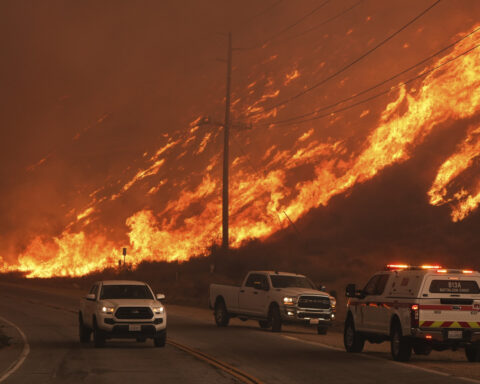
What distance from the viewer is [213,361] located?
59.1 feet

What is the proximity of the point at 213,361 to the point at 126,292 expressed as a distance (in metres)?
5.48

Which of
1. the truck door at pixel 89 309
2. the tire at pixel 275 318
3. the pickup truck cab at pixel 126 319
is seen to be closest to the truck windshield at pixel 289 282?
the tire at pixel 275 318

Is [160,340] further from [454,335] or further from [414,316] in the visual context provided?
[454,335]

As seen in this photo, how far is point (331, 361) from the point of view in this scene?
18406 millimetres

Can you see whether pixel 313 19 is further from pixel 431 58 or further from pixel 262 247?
pixel 262 247

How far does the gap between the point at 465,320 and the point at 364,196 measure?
Result: 47.7 metres

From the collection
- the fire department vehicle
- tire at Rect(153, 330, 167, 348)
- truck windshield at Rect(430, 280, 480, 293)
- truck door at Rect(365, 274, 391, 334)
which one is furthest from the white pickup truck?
truck windshield at Rect(430, 280, 480, 293)

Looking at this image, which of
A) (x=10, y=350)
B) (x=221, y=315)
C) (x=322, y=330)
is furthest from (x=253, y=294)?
(x=10, y=350)

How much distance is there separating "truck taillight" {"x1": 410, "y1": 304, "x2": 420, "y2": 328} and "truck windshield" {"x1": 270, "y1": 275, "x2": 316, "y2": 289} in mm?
10604

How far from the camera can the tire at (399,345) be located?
18375 mm

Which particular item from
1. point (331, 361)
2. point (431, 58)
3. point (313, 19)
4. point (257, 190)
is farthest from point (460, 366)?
point (313, 19)

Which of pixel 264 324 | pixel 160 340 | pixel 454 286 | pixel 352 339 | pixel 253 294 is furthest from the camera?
pixel 264 324

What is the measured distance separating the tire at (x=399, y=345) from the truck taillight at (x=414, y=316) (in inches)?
24.5

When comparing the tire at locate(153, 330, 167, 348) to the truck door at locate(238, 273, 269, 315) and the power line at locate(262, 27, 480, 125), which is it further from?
the power line at locate(262, 27, 480, 125)
